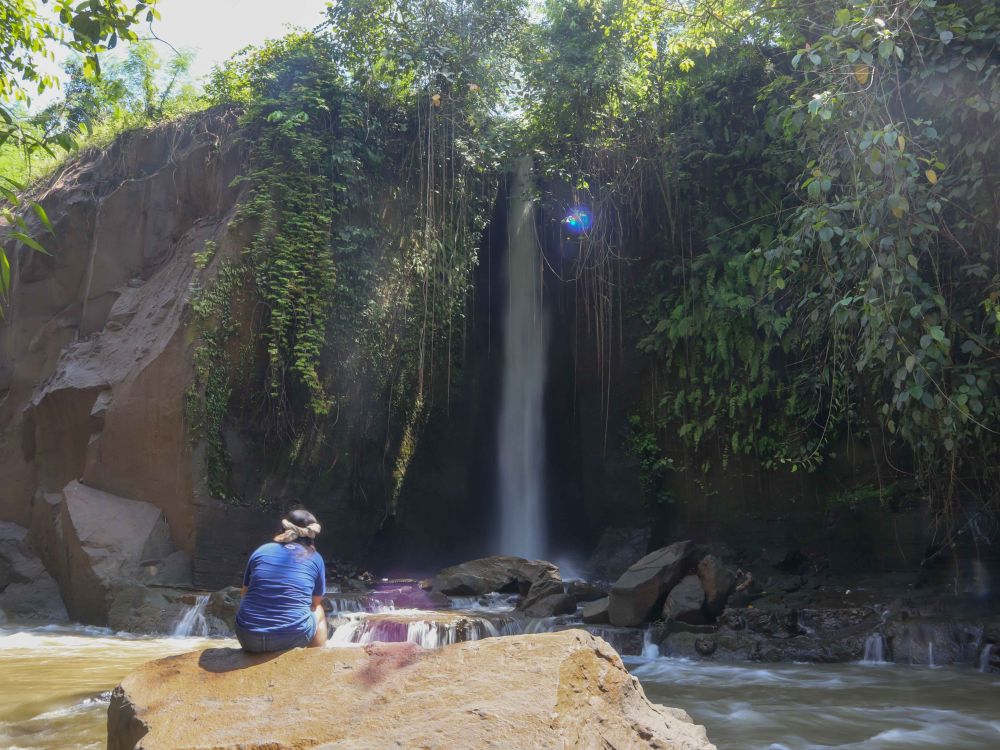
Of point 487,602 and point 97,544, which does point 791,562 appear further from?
point 97,544

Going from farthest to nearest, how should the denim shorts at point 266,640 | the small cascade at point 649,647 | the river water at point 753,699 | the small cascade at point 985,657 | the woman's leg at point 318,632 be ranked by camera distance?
the small cascade at point 649,647, the small cascade at point 985,657, the river water at point 753,699, the woman's leg at point 318,632, the denim shorts at point 266,640

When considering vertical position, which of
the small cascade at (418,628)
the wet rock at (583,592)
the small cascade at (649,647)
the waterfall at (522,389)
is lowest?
the small cascade at (649,647)

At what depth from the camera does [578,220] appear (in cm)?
1334

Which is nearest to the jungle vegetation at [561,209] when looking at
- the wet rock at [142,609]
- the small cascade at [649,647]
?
the wet rock at [142,609]

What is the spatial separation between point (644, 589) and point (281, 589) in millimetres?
4910

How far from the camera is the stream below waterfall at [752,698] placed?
17.0ft

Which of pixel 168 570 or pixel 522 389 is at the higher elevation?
pixel 522 389

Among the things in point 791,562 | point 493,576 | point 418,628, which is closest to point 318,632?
point 418,628

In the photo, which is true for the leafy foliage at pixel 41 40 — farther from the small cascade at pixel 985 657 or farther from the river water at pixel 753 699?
the small cascade at pixel 985 657

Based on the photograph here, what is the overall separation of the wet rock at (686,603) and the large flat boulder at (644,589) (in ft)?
0.34

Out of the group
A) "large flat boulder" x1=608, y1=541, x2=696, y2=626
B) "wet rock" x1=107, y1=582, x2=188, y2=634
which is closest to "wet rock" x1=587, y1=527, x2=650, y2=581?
"large flat boulder" x1=608, y1=541, x2=696, y2=626

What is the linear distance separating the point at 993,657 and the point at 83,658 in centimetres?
810

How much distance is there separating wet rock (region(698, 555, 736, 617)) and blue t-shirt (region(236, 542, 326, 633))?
505cm

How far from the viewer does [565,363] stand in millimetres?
13797
